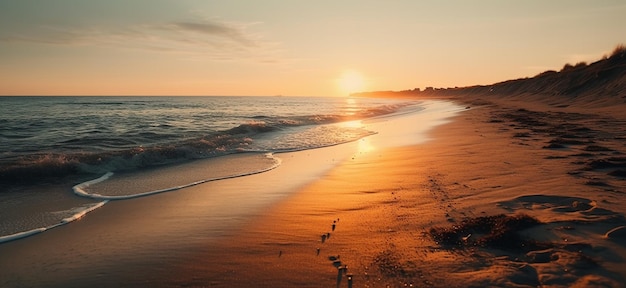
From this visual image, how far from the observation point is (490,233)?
414cm

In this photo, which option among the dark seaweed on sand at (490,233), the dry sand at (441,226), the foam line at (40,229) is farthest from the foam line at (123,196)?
the dark seaweed on sand at (490,233)

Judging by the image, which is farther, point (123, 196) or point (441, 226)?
point (123, 196)

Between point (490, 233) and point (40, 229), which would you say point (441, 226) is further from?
point (40, 229)

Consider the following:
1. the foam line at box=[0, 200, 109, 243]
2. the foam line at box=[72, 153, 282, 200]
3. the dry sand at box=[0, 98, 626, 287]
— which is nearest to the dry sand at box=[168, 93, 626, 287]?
the dry sand at box=[0, 98, 626, 287]

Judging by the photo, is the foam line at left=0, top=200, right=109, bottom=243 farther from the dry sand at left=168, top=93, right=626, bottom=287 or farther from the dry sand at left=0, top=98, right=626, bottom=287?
the dry sand at left=168, top=93, right=626, bottom=287

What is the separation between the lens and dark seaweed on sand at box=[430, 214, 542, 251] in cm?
384

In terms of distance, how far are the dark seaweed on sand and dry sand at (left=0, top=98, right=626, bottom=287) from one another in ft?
0.11

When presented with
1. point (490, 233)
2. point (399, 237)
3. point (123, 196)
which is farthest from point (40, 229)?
point (490, 233)

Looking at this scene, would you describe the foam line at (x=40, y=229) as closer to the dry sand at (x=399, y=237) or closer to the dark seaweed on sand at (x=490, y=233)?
the dry sand at (x=399, y=237)

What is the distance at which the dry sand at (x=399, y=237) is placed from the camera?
11.1 feet

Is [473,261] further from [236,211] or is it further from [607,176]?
[607,176]

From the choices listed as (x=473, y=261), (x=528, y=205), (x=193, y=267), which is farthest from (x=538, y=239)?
(x=193, y=267)

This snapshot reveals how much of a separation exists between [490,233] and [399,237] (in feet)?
3.36

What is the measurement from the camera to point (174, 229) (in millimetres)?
5215
